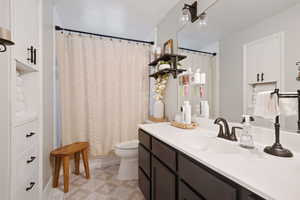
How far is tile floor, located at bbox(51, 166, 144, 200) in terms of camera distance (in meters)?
1.60

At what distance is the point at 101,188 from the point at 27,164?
3.08ft

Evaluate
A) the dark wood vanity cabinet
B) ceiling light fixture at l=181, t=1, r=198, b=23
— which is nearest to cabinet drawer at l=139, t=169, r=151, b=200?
the dark wood vanity cabinet

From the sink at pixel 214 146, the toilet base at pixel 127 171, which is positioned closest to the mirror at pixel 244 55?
the sink at pixel 214 146

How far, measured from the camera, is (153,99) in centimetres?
253

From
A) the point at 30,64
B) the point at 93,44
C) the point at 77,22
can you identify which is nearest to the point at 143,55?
the point at 93,44

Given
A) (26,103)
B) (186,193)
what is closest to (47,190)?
(26,103)

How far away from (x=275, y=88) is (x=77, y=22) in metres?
2.69

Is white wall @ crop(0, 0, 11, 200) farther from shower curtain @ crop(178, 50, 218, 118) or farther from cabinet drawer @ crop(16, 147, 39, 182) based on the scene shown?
shower curtain @ crop(178, 50, 218, 118)

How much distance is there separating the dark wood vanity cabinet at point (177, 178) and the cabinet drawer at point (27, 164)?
99cm

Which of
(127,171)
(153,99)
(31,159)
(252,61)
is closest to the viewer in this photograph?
(252,61)

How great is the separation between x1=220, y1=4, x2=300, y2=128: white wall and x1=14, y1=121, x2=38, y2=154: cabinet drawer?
1.64 m

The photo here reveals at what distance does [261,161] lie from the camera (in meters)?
0.69

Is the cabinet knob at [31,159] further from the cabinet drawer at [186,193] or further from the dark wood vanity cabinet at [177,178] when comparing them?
the cabinet drawer at [186,193]

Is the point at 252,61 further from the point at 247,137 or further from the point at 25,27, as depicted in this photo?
the point at 25,27
